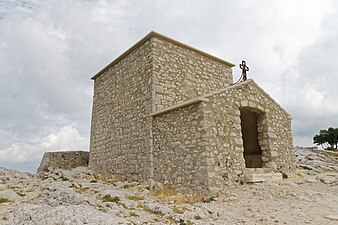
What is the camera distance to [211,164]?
7984mm

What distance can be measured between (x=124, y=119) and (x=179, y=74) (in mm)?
3250

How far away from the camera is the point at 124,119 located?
11.9 metres

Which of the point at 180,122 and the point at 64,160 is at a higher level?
the point at 180,122

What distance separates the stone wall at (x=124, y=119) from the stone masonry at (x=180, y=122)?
4 centimetres

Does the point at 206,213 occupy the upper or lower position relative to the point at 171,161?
lower

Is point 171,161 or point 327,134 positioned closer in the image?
point 171,161

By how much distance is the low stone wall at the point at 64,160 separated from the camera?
15.0 metres

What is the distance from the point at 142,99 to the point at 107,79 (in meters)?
4.05

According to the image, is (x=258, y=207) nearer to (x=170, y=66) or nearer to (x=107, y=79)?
(x=170, y=66)

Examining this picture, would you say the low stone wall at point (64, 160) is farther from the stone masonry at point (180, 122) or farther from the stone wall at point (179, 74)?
the stone wall at point (179, 74)

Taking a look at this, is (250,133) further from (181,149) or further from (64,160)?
(64,160)

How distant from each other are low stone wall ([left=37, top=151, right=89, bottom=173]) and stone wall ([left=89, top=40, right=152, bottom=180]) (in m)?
1.97

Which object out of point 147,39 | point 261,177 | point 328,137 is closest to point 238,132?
point 261,177

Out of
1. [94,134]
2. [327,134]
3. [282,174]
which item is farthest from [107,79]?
[327,134]
